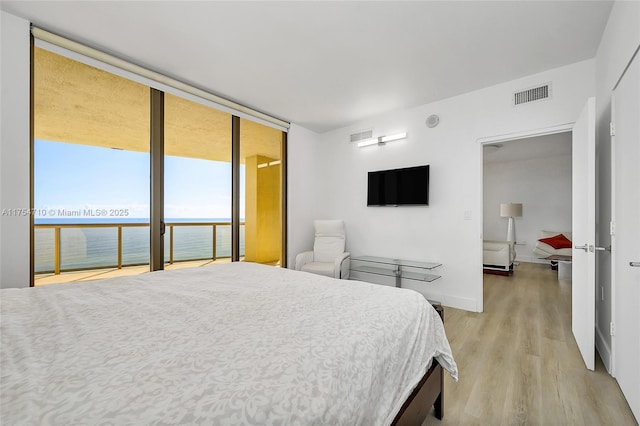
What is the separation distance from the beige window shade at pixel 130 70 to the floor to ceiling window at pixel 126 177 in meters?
0.07

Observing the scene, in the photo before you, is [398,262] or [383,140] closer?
[398,262]

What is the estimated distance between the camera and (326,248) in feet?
14.1

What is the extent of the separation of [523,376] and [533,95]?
9.05 ft

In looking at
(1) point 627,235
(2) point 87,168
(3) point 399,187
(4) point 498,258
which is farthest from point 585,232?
(2) point 87,168

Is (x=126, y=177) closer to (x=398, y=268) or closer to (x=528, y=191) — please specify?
(x=398, y=268)

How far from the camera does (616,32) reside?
6.21 feet

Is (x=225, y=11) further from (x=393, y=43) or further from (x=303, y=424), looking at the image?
(x=303, y=424)

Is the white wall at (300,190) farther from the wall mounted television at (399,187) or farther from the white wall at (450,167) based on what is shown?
the wall mounted television at (399,187)

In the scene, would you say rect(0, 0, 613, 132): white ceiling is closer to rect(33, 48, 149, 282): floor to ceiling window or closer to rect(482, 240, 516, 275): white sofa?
rect(33, 48, 149, 282): floor to ceiling window

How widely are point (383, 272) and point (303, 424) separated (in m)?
3.18

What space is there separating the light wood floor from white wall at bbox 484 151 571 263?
4.08m

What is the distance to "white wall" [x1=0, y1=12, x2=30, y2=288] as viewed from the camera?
6.70ft

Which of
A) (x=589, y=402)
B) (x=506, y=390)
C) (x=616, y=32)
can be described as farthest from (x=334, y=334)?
(x=616, y=32)

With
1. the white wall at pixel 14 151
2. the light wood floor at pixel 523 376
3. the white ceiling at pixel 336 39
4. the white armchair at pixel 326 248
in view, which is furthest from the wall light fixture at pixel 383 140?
the white wall at pixel 14 151
